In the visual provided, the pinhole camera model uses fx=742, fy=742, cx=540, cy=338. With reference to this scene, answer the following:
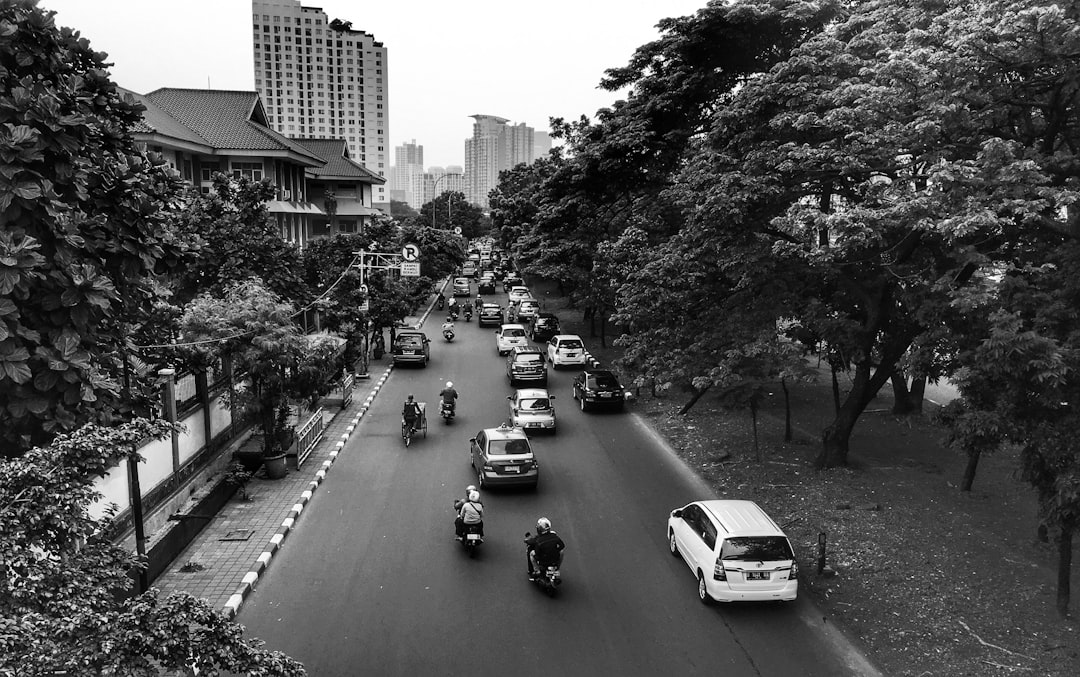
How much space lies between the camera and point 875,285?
1644cm

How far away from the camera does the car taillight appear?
38.0 ft

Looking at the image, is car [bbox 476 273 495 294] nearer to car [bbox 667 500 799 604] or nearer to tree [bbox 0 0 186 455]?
car [bbox 667 500 799 604]

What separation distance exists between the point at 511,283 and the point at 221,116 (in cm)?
3316

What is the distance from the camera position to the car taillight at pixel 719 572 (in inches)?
456

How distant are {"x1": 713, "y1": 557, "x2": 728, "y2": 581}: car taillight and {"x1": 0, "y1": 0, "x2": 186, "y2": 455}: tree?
8628mm

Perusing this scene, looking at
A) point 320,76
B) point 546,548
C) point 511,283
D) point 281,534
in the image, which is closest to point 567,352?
point 281,534

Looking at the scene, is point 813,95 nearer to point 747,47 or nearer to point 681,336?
point 681,336

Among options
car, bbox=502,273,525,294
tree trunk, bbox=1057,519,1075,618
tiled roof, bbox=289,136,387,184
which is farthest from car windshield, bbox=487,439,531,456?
car, bbox=502,273,525,294

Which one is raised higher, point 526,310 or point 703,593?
point 526,310

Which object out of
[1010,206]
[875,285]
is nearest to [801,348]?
[875,285]

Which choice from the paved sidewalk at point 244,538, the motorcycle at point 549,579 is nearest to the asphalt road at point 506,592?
the motorcycle at point 549,579

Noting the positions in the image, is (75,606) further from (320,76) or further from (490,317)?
(320,76)

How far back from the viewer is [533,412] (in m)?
23.1

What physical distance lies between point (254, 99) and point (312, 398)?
3015 centimetres
